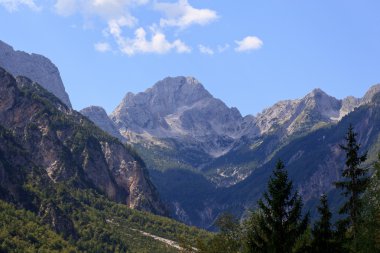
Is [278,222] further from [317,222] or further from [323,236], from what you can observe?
[317,222]

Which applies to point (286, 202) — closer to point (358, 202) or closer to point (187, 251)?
point (358, 202)

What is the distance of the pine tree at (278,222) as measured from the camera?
214 feet

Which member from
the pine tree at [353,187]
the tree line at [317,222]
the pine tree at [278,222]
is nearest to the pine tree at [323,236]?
the tree line at [317,222]

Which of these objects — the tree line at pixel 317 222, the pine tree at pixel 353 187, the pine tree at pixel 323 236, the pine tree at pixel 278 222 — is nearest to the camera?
the pine tree at pixel 278 222

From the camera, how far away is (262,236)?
6769 centimetres

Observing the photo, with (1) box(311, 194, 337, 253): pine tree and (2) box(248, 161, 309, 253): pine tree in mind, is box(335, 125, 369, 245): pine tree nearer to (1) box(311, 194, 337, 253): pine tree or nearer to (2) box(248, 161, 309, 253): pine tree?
(1) box(311, 194, 337, 253): pine tree

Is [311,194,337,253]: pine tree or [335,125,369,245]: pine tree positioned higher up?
[335,125,369,245]: pine tree

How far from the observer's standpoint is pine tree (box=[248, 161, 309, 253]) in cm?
6519

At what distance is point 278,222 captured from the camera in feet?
218

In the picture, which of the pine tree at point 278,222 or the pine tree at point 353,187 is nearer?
the pine tree at point 278,222

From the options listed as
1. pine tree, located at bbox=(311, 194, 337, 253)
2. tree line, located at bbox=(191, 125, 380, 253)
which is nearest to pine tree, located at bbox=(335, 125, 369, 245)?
tree line, located at bbox=(191, 125, 380, 253)

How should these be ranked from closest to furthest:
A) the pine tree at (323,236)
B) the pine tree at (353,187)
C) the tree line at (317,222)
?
the tree line at (317,222), the pine tree at (323,236), the pine tree at (353,187)

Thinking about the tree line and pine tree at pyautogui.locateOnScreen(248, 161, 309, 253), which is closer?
pine tree at pyautogui.locateOnScreen(248, 161, 309, 253)

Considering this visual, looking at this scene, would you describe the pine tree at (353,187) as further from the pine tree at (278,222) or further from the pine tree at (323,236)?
the pine tree at (278,222)
